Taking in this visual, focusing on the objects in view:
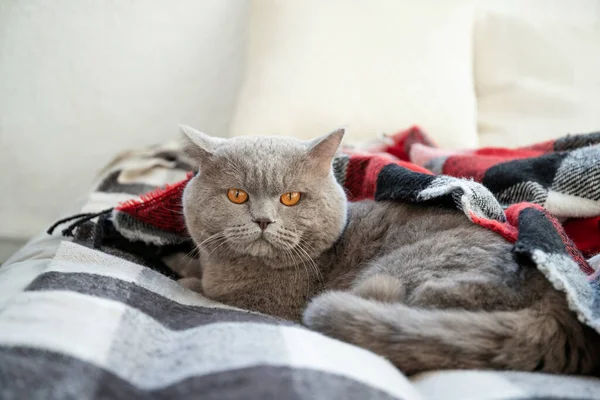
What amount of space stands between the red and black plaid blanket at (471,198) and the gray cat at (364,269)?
52mm

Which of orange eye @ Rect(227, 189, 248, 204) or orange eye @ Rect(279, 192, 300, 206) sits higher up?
orange eye @ Rect(279, 192, 300, 206)

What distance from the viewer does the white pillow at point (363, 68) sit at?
64.0 inches

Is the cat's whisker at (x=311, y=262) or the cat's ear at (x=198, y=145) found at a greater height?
the cat's ear at (x=198, y=145)

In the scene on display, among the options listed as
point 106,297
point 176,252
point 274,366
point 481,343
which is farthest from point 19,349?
point 176,252

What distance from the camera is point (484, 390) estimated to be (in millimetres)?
533

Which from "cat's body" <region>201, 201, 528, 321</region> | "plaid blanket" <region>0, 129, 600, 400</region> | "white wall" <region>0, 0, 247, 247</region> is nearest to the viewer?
"plaid blanket" <region>0, 129, 600, 400</region>

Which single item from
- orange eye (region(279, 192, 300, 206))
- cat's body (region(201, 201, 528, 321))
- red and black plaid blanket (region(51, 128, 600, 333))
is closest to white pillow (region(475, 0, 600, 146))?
red and black plaid blanket (region(51, 128, 600, 333))

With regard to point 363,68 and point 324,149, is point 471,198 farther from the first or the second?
point 363,68

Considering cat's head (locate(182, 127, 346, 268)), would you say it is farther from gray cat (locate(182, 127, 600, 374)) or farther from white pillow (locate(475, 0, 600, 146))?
white pillow (locate(475, 0, 600, 146))

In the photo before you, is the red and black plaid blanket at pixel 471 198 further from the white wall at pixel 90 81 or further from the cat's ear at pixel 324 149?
the white wall at pixel 90 81

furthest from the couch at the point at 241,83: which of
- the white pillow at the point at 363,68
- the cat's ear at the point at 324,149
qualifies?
the cat's ear at the point at 324,149

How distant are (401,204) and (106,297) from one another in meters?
0.62

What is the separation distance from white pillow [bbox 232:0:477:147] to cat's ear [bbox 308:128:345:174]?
622mm

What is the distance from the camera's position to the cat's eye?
0.95 m
